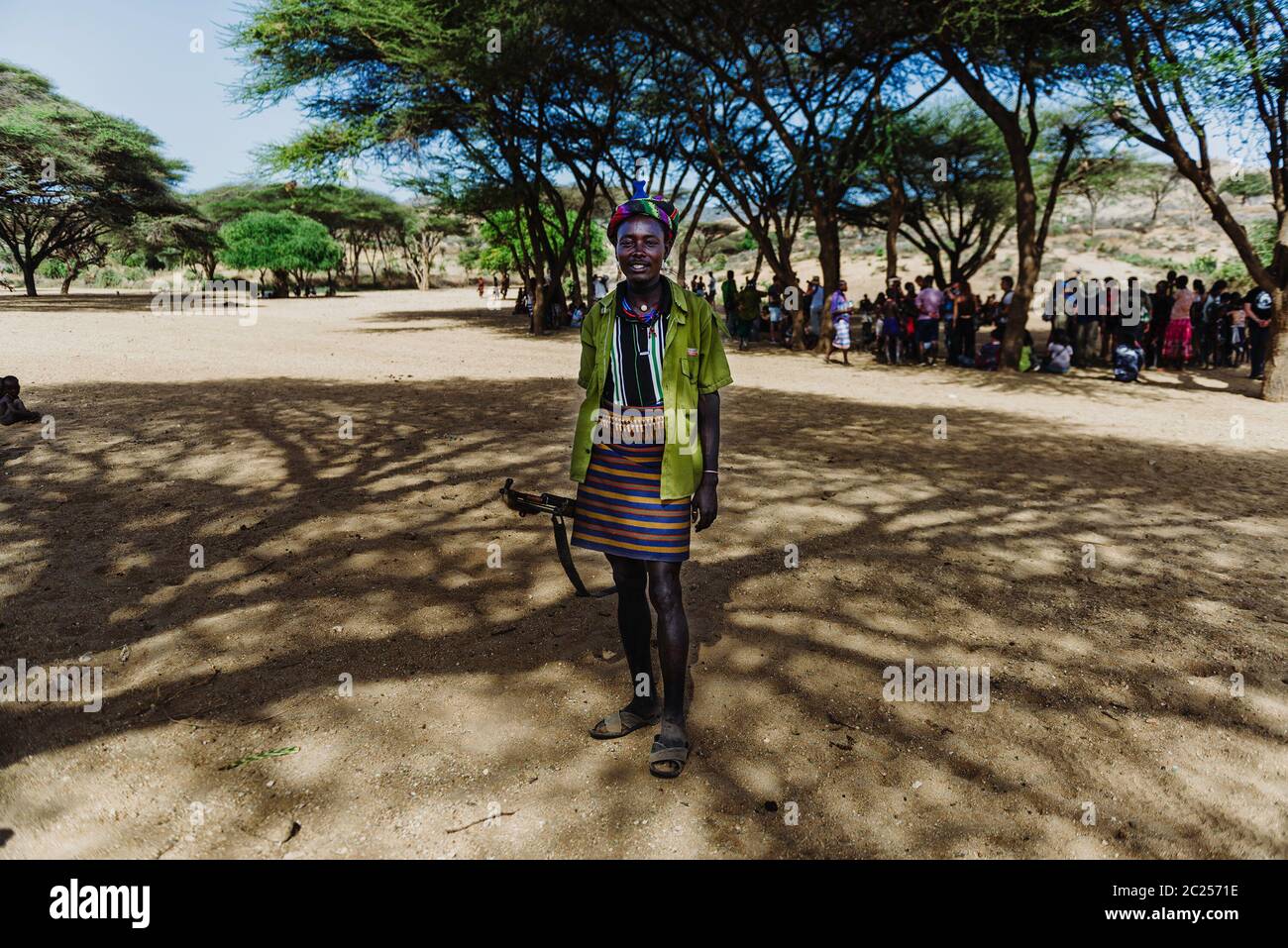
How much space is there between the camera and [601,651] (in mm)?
3785

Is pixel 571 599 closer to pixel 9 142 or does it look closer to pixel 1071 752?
pixel 1071 752

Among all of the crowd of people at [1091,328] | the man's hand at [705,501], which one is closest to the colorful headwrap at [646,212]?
the man's hand at [705,501]

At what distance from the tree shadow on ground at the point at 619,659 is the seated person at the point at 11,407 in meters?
1.12

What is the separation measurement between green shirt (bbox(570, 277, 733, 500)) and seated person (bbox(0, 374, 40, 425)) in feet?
24.8

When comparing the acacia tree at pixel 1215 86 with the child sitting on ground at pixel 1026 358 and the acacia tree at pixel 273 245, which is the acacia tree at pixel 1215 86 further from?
the acacia tree at pixel 273 245

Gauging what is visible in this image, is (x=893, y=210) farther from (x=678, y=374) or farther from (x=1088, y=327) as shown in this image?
(x=678, y=374)

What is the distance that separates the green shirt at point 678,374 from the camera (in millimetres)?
2842

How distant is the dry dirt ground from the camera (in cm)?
265

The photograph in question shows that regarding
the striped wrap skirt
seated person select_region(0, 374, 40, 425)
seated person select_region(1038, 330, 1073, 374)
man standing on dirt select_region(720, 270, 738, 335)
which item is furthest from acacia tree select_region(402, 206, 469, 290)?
the striped wrap skirt

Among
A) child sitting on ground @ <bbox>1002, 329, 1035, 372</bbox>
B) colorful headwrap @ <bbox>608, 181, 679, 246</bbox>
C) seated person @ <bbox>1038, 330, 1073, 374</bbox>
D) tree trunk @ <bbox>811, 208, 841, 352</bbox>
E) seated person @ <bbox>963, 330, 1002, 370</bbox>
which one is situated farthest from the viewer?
tree trunk @ <bbox>811, 208, 841, 352</bbox>

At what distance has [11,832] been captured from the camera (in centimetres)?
253

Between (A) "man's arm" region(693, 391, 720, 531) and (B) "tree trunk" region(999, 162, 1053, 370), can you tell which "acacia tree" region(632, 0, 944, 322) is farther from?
(A) "man's arm" region(693, 391, 720, 531)

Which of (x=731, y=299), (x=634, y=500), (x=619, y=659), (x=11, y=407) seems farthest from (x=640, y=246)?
(x=731, y=299)

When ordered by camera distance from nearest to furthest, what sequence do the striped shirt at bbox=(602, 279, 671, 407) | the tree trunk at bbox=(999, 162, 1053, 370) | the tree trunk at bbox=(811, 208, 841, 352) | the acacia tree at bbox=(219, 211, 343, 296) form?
the striped shirt at bbox=(602, 279, 671, 407) < the tree trunk at bbox=(999, 162, 1053, 370) < the tree trunk at bbox=(811, 208, 841, 352) < the acacia tree at bbox=(219, 211, 343, 296)
